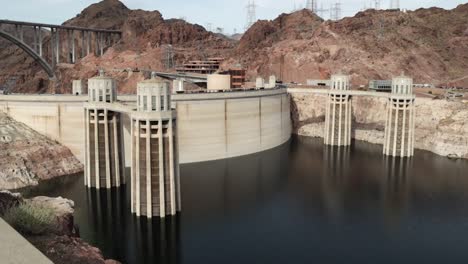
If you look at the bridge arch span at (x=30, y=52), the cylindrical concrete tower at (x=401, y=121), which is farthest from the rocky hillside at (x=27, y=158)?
the bridge arch span at (x=30, y=52)

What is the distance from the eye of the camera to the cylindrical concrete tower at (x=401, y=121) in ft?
247

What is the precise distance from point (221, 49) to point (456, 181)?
108543 millimetres

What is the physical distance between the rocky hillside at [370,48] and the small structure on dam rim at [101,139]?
71.2 m

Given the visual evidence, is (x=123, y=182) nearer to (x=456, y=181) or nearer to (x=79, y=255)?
(x=79, y=255)

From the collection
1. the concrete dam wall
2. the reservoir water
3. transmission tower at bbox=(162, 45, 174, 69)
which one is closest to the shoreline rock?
the reservoir water

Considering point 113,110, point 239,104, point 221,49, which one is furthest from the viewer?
point 221,49

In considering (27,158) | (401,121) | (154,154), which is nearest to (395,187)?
(401,121)

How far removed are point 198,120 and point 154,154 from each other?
80.6ft

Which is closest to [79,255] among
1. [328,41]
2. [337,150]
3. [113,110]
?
[113,110]

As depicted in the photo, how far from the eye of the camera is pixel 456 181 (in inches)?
2400

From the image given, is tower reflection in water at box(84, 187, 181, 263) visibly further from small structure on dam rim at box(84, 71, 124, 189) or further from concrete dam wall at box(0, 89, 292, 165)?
concrete dam wall at box(0, 89, 292, 165)

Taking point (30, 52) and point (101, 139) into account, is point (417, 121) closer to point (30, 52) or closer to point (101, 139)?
point (101, 139)

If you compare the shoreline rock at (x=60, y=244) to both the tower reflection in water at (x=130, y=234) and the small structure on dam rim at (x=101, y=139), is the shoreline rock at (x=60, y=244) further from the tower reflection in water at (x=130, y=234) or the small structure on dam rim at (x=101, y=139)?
the small structure on dam rim at (x=101, y=139)

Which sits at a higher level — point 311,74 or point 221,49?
point 221,49
